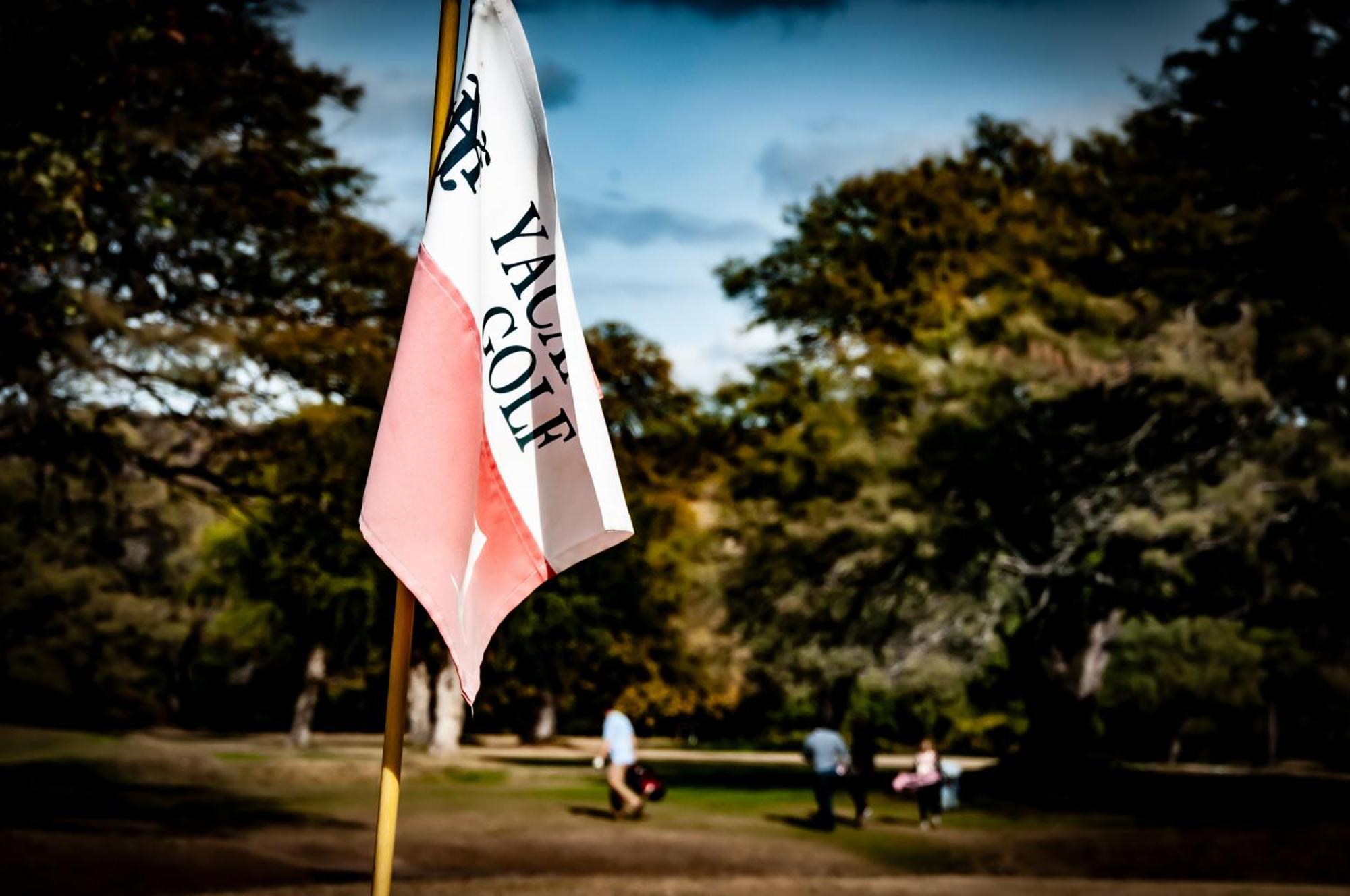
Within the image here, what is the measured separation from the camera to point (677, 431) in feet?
116

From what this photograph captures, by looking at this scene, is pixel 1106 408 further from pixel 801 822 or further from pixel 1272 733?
pixel 1272 733

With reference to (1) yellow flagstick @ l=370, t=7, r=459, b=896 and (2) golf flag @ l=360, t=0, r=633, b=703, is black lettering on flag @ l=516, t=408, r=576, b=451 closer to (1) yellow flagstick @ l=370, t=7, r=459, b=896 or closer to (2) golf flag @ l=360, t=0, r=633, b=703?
(2) golf flag @ l=360, t=0, r=633, b=703

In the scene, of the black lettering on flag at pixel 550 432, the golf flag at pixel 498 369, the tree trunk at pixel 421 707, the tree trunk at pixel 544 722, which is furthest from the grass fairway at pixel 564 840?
the tree trunk at pixel 544 722

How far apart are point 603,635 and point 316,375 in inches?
841

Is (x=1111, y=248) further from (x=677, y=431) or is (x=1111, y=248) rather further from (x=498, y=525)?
(x=498, y=525)

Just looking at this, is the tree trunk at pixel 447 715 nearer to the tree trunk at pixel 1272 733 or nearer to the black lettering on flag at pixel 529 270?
the tree trunk at pixel 1272 733

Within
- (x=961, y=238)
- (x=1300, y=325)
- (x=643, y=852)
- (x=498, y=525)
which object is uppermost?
(x=961, y=238)

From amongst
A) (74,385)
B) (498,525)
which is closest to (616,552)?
(74,385)

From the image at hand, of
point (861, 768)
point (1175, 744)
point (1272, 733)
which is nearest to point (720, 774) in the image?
point (861, 768)

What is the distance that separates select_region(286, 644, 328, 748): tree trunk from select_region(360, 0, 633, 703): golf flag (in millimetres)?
40552

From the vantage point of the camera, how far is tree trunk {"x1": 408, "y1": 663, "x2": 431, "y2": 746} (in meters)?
45.1

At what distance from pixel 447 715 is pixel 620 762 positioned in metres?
17.7

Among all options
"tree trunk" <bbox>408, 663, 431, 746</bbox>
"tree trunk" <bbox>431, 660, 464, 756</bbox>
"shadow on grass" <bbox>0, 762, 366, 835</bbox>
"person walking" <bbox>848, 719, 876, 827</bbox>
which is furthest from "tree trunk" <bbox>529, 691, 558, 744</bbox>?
"person walking" <bbox>848, 719, 876, 827</bbox>

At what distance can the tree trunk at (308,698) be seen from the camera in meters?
44.7
